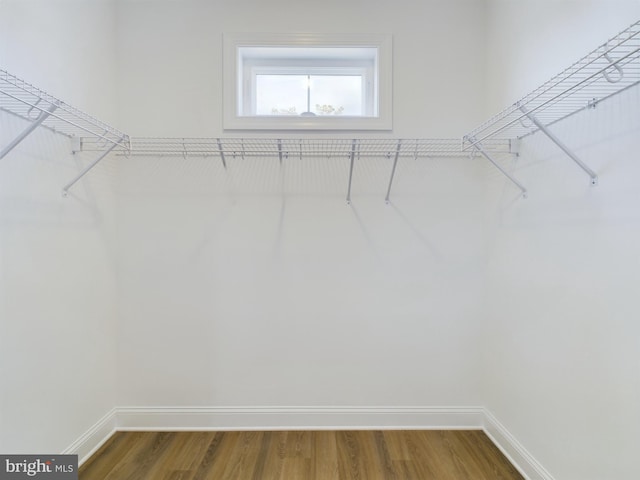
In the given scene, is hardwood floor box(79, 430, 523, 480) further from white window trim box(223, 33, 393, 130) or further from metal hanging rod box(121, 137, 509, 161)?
white window trim box(223, 33, 393, 130)

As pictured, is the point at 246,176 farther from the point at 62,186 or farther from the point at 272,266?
the point at 62,186

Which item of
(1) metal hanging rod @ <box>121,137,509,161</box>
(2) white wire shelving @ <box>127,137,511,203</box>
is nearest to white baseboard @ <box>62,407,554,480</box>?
(2) white wire shelving @ <box>127,137,511,203</box>

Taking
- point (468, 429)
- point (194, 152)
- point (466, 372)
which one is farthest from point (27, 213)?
point (468, 429)

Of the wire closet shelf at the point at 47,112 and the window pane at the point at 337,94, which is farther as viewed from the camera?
the window pane at the point at 337,94

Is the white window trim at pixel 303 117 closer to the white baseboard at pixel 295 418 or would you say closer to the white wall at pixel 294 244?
the white wall at pixel 294 244

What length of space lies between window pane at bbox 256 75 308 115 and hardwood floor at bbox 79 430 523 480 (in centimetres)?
207

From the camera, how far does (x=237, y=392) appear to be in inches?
84.8

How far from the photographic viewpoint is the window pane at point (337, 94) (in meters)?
2.33

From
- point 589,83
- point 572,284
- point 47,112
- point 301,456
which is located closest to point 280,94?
point 47,112

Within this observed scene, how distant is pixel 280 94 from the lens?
2.33 metres

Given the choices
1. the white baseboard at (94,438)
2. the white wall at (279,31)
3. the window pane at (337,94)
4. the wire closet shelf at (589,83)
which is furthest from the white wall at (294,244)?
the wire closet shelf at (589,83)

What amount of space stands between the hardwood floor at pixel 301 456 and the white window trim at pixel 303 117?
1.89 metres

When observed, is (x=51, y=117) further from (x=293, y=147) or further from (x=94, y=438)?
(x=94, y=438)

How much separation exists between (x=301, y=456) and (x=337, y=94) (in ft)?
7.32
